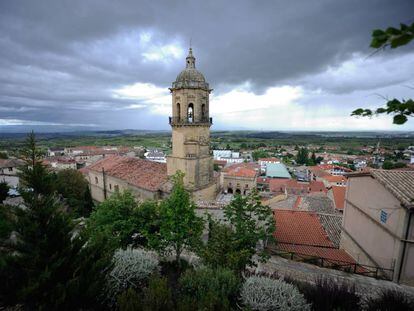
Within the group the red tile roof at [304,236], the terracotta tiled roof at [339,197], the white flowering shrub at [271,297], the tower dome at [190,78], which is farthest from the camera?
the terracotta tiled roof at [339,197]

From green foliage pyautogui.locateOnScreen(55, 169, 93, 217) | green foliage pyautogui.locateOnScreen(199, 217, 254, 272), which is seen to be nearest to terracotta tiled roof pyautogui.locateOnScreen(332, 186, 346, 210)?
green foliage pyautogui.locateOnScreen(199, 217, 254, 272)

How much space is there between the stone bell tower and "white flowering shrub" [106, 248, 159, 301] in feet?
44.2

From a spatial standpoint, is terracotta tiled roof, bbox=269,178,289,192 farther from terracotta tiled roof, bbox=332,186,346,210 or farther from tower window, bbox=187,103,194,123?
tower window, bbox=187,103,194,123

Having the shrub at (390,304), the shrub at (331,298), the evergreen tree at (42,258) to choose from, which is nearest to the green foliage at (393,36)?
the shrub at (331,298)

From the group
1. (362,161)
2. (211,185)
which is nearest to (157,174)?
(211,185)

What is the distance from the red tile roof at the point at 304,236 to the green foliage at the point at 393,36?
13.0m

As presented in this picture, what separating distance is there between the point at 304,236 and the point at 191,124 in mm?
13514

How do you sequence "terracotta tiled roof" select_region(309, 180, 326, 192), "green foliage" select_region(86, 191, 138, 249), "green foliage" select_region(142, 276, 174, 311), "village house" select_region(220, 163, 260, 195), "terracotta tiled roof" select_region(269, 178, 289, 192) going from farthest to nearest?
"terracotta tiled roof" select_region(269, 178, 289, 192) < "village house" select_region(220, 163, 260, 195) < "terracotta tiled roof" select_region(309, 180, 326, 192) < "green foliage" select_region(86, 191, 138, 249) < "green foliage" select_region(142, 276, 174, 311)

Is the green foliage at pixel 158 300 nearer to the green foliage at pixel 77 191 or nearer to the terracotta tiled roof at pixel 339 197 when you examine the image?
the terracotta tiled roof at pixel 339 197

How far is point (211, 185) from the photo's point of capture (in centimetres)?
2488

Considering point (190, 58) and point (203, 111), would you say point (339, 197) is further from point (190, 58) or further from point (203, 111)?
point (190, 58)

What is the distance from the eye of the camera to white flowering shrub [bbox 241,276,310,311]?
19.9 ft

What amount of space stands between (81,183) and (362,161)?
9946 cm

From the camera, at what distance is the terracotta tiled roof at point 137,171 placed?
23581mm
